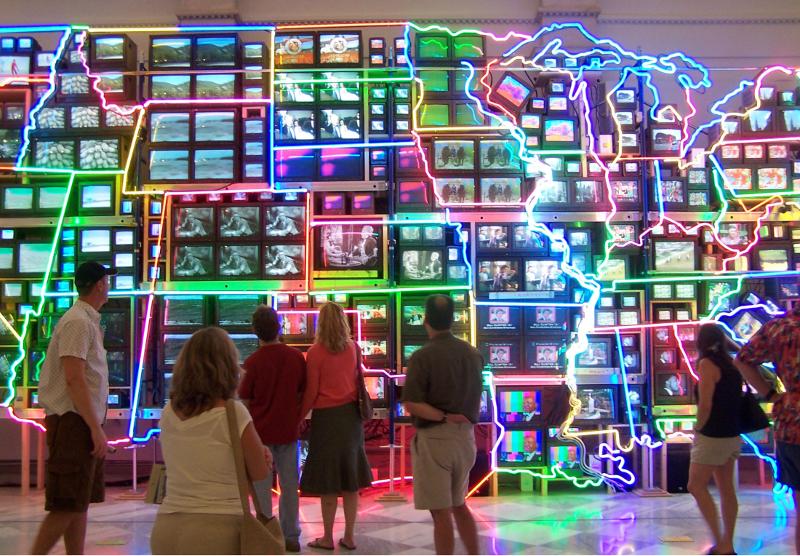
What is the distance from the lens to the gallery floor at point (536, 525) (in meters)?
4.68

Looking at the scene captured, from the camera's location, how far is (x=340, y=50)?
21.2ft

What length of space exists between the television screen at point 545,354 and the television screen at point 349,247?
1382 mm

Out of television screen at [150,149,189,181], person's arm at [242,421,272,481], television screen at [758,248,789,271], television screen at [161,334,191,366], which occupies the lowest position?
person's arm at [242,421,272,481]

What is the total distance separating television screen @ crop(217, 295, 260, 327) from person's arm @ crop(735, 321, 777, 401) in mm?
3749

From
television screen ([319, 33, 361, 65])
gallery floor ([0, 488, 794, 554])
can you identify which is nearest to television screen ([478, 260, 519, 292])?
gallery floor ([0, 488, 794, 554])

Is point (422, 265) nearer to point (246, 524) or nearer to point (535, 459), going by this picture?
point (535, 459)

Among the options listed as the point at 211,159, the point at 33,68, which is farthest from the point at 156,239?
the point at 33,68

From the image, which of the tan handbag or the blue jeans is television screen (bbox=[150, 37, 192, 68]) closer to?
the blue jeans

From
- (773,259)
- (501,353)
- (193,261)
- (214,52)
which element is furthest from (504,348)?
(214,52)

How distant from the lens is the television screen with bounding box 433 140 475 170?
20.8 feet

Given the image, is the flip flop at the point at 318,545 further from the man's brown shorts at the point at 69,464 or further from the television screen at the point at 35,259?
the television screen at the point at 35,259

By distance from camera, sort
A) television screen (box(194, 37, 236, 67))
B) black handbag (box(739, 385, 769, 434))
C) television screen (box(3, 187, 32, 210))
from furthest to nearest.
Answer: television screen (box(3, 187, 32, 210)) → television screen (box(194, 37, 236, 67)) → black handbag (box(739, 385, 769, 434))

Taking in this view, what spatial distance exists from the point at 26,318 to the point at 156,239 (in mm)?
1175

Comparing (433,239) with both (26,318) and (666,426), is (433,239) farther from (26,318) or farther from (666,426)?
(26,318)
